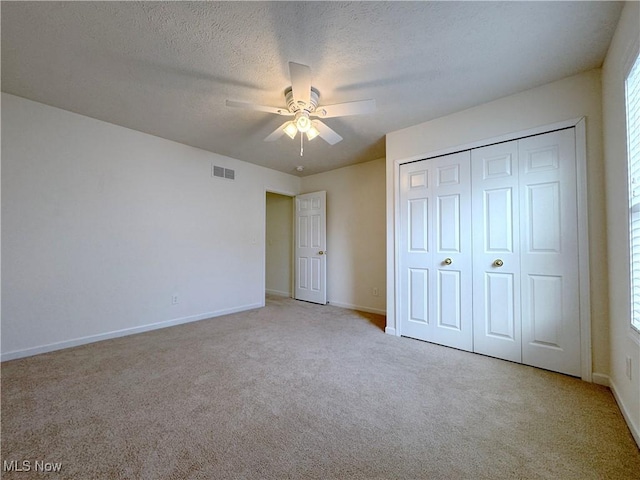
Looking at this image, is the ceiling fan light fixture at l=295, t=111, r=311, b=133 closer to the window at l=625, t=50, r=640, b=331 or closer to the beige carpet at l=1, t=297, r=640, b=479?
the window at l=625, t=50, r=640, b=331

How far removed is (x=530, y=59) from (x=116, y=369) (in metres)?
4.18

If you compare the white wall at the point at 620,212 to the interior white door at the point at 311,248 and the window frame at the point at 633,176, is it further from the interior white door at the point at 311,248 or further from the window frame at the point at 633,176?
the interior white door at the point at 311,248

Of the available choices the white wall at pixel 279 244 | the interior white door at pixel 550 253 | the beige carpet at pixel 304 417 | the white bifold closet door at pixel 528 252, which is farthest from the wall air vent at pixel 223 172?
the interior white door at pixel 550 253

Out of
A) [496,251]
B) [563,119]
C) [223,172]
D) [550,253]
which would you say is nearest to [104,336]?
[223,172]

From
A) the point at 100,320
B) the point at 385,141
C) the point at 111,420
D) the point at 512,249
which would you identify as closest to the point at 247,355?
the point at 111,420

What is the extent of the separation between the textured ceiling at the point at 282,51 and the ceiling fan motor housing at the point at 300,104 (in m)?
0.06

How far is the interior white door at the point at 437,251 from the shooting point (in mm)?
2627

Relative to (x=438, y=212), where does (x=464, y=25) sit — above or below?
above

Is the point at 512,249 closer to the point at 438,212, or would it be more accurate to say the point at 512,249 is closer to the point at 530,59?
the point at 438,212

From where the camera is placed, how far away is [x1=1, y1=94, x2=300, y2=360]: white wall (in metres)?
2.42

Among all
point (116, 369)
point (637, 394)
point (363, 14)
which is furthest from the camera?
point (116, 369)

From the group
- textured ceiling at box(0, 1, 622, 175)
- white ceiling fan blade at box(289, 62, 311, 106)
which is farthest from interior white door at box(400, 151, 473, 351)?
white ceiling fan blade at box(289, 62, 311, 106)

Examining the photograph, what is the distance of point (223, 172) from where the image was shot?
400cm

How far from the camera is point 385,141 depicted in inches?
132
